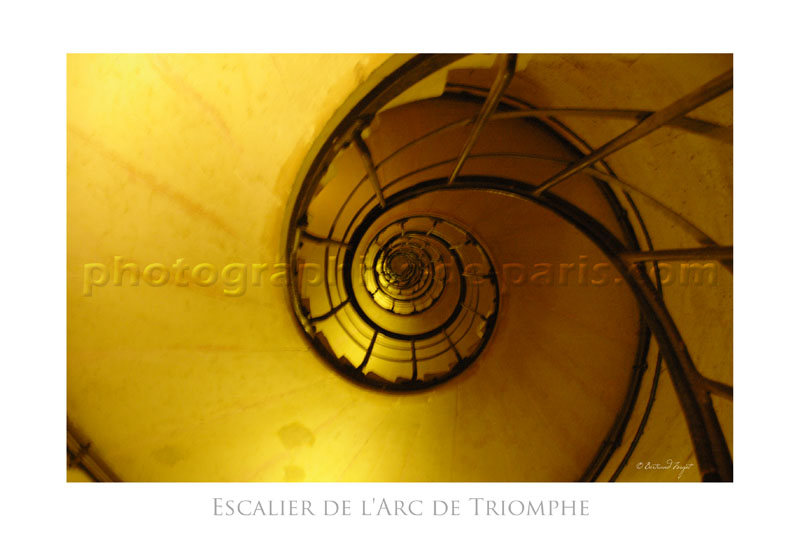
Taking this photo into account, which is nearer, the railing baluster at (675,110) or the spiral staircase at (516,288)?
the railing baluster at (675,110)

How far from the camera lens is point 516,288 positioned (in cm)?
303

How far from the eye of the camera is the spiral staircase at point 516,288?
5.43 ft

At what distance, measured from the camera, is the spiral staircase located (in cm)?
166

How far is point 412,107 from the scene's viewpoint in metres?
2.58

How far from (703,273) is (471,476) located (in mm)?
1881
